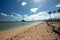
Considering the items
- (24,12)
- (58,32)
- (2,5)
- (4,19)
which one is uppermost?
(2,5)

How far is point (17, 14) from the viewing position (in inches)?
84.4

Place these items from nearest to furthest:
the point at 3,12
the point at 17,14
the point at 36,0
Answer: the point at 3,12 < the point at 17,14 < the point at 36,0

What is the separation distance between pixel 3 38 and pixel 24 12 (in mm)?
774

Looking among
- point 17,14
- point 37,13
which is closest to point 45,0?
point 37,13

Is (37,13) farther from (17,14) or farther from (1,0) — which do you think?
(1,0)

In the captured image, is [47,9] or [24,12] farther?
[47,9]

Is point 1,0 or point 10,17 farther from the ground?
point 1,0

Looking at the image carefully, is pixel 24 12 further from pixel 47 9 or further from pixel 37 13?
pixel 47 9

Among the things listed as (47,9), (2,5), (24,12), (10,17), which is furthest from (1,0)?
(47,9)

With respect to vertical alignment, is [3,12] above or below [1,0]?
below

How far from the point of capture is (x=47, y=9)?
2416 mm

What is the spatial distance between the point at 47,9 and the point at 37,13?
0.31 meters

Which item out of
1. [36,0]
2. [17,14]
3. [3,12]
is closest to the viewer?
[3,12]

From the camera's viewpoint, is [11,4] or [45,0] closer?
[11,4]
